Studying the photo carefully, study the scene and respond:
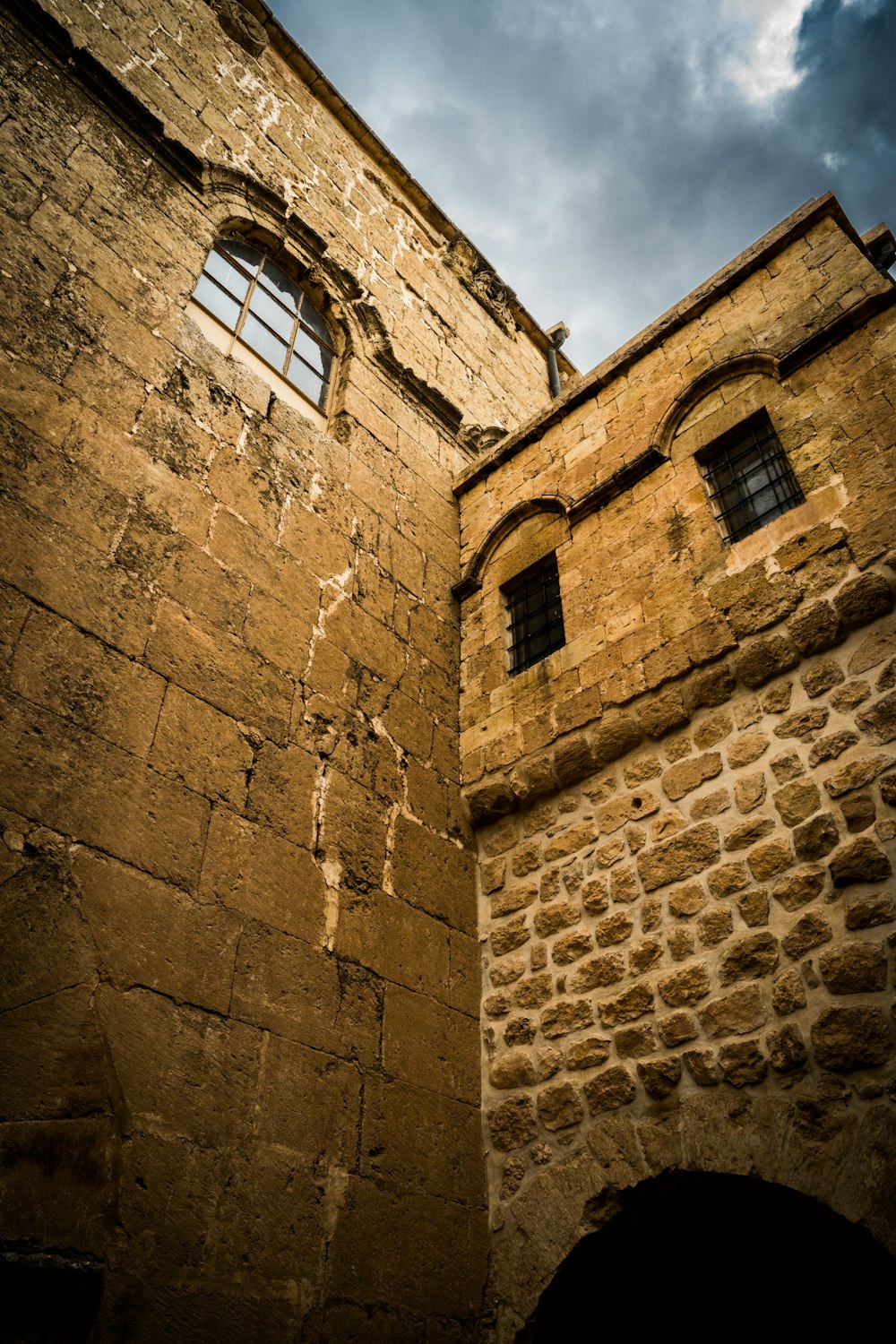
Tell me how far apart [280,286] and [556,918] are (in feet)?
16.1

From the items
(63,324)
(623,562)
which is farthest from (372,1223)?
(63,324)

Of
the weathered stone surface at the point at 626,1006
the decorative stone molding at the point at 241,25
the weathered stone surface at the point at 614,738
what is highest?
the decorative stone molding at the point at 241,25

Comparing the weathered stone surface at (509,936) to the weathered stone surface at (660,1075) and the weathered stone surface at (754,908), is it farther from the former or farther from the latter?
the weathered stone surface at (754,908)

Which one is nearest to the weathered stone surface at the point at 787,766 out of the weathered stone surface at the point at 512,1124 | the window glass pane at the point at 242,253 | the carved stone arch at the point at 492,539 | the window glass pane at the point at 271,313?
the weathered stone surface at the point at 512,1124

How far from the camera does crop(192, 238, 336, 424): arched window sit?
5.35 m

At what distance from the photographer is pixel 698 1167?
10.1ft

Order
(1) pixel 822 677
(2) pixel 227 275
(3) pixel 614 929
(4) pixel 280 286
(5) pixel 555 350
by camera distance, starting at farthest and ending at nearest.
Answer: (5) pixel 555 350 < (4) pixel 280 286 < (2) pixel 227 275 < (3) pixel 614 929 < (1) pixel 822 677

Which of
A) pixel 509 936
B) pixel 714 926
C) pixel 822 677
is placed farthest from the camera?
pixel 509 936

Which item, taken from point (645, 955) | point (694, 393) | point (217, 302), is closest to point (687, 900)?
point (645, 955)

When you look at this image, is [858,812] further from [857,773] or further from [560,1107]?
[560,1107]

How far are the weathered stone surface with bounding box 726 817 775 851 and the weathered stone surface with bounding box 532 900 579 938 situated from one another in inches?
33.7

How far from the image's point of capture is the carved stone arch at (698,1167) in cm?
271

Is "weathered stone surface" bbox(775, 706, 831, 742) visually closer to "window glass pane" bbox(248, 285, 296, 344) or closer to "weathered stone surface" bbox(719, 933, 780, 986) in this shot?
"weathered stone surface" bbox(719, 933, 780, 986)

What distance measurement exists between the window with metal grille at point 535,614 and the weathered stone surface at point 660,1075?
2439 mm
